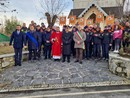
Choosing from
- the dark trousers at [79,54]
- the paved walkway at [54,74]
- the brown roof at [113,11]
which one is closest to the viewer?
the paved walkway at [54,74]

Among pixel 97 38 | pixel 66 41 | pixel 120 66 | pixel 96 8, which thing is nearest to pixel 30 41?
pixel 66 41

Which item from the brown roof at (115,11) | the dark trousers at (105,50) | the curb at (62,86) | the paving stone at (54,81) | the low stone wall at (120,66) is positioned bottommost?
the curb at (62,86)

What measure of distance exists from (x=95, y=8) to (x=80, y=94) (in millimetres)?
22965

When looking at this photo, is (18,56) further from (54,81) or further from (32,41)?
(54,81)

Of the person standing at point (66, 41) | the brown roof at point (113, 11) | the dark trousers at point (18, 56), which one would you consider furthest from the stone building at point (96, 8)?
the dark trousers at point (18, 56)

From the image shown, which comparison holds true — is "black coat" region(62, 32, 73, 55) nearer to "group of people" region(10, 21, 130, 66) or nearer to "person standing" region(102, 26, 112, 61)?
"group of people" region(10, 21, 130, 66)

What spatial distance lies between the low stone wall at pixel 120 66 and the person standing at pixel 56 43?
3.39 meters

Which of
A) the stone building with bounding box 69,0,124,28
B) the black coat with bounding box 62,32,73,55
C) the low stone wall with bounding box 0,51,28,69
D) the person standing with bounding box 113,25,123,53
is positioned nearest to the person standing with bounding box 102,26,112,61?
the person standing with bounding box 113,25,123,53

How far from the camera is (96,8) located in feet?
92.2

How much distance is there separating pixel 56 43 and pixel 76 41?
1271 mm

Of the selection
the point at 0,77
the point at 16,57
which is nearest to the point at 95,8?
the point at 16,57

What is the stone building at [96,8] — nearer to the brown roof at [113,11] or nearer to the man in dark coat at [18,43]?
the brown roof at [113,11]

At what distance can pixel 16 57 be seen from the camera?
10484 mm

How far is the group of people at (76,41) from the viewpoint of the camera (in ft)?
37.1
